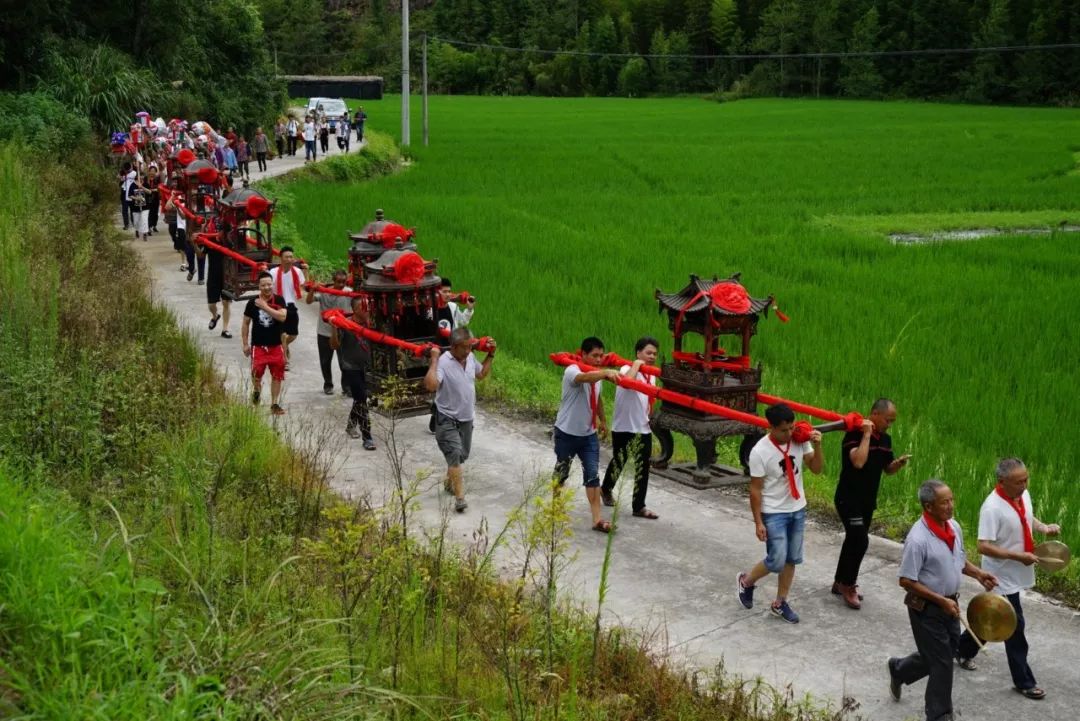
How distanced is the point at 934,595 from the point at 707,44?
314 feet

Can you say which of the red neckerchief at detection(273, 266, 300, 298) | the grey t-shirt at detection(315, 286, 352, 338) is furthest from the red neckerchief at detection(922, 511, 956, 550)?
the red neckerchief at detection(273, 266, 300, 298)

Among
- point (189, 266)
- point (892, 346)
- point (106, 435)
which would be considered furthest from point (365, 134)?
point (106, 435)

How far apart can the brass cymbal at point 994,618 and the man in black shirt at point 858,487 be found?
1.55 meters

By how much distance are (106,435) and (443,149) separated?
35838mm

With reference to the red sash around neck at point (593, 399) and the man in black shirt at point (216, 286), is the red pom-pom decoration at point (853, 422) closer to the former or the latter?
the red sash around neck at point (593, 399)

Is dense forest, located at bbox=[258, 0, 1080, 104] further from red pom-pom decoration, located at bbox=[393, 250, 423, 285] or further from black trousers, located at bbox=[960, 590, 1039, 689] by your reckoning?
black trousers, located at bbox=[960, 590, 1039, 689]

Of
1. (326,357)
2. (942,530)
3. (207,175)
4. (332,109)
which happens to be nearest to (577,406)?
(942,530)

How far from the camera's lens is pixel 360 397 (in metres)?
11.0

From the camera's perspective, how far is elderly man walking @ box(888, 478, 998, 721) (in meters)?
6.08

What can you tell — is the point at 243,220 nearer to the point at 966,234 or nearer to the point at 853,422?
the point at 853,422

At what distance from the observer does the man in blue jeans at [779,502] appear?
7352 millimetres

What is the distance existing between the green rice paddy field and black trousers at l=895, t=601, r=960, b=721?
2707mm

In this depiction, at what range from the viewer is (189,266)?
18.9 meters

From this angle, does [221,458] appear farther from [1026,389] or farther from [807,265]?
[807,265]
